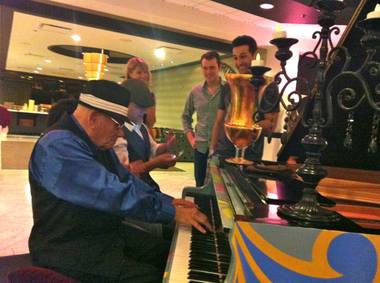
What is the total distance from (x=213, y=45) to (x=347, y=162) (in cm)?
534

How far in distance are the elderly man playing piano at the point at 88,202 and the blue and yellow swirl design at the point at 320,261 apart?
0.58 metres

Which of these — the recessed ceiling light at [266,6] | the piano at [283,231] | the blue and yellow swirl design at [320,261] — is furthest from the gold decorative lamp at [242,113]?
the recessed ceiling light at [266,6]

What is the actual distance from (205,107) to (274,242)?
252 centimetres

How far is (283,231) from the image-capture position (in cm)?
84

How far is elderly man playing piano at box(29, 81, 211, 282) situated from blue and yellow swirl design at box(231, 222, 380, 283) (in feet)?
1.92

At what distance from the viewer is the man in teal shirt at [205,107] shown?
314cm

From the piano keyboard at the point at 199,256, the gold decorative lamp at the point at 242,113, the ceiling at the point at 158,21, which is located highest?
the ceiling at the point at 158,21

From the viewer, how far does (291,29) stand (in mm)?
6613

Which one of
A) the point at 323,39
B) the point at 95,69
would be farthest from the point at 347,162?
the point at 95,69

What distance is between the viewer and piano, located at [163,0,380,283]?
32.2 inches

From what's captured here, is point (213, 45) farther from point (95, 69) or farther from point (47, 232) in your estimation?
point (47, 232)

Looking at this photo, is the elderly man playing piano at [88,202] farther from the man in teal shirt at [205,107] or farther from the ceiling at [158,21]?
the ceiling at [158,21]

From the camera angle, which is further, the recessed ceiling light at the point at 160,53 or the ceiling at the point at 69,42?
the recessed ceiling light at the point at 160,53

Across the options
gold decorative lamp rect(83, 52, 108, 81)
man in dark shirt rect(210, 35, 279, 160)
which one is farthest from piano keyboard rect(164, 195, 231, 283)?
gold decorative lamp rect(83, 52, 108, 81)
